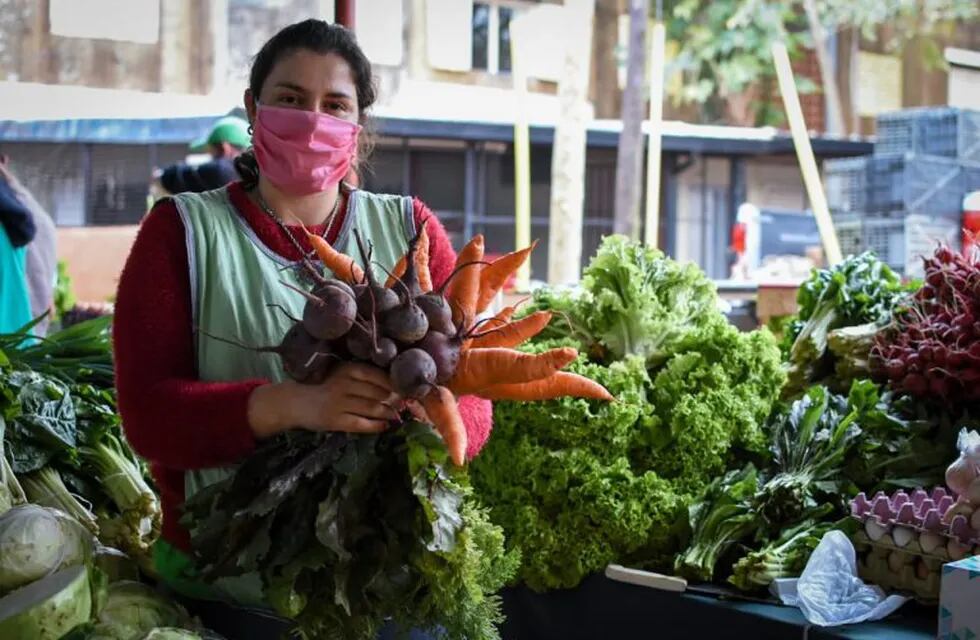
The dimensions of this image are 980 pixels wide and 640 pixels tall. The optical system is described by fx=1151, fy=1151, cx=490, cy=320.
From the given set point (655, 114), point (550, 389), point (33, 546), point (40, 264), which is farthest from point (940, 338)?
point (655, 114)

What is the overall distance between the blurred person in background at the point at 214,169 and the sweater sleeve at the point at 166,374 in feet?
11.6

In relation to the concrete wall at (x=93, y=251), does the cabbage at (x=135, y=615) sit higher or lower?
lower

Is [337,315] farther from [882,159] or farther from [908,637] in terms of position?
[882,159]

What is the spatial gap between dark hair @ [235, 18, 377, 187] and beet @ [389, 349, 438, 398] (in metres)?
0.63

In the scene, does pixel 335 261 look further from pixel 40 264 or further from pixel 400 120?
pixel 400 120

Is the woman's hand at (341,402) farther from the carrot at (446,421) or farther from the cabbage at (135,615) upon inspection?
the cabbage at (135,615)

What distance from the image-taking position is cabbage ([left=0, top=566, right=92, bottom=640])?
1974 millimetres

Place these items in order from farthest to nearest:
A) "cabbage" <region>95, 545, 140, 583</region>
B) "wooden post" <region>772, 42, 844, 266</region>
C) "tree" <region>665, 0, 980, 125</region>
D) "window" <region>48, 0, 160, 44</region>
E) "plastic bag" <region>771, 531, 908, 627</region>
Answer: "tree" <region>665, 0, 980, 125</region>, "window" <region>48, 0, 160, 44</region>, "wooden post" <region>772, 42, 844, 266</region>, "plastic bag" <region>771, 531, 908, 627</region>, "cabbage" <region>95, 545, 140, 583</region>

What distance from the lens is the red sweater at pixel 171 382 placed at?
1845mm

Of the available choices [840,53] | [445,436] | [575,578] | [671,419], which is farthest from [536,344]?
[840,53]

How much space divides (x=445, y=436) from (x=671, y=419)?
1.42 meters

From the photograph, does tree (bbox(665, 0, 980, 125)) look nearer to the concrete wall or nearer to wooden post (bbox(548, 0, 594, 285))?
wooden post (bbox(548, 0, 594, 285))

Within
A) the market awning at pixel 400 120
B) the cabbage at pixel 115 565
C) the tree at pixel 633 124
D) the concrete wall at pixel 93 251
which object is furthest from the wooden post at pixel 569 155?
the cabbage at pixel 115 565

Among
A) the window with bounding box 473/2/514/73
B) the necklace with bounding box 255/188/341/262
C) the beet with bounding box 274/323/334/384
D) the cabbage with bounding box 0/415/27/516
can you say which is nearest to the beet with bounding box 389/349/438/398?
the beet with bounding box 274/323/334/384
